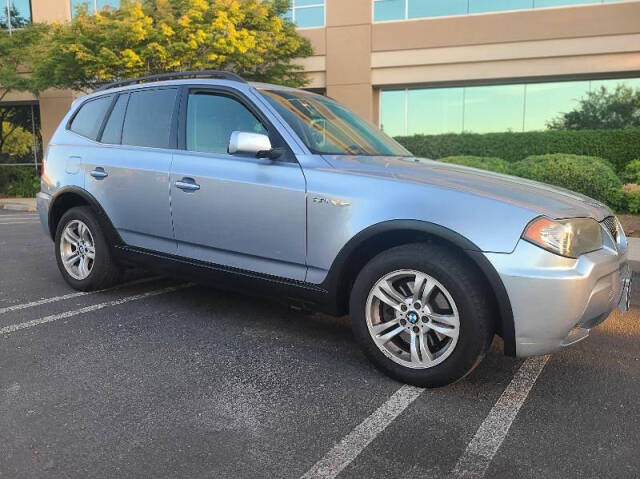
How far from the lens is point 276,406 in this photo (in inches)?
115

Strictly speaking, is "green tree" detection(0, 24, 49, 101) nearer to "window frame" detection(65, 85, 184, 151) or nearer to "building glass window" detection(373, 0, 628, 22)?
"building glass window" detection(373, 0, 628, 22)

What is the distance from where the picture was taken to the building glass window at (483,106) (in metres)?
16.7

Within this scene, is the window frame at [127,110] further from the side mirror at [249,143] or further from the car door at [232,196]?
the side mirror at [249,143]

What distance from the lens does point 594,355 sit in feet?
12.2

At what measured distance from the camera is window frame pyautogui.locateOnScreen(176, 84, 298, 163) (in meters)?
3.62

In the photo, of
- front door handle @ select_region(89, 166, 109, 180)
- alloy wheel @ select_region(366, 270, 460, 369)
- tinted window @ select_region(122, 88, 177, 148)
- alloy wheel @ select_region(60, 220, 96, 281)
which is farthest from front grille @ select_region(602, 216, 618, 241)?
alloy wheel @ select_region(60, 220, 96, 281)

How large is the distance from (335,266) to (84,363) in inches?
67.0

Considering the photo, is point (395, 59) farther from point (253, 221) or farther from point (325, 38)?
point (253, 221)

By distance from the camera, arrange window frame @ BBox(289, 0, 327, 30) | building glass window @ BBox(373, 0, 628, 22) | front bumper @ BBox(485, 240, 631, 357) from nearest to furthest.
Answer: front bumper @ BBox(485, 240, 631, 357) < building glass window @ BBox(373, 0, 628, 22) < window frame @ BBox(289, 0, 327, 30)

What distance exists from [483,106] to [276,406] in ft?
53.3

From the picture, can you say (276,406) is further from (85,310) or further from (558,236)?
(85,310)

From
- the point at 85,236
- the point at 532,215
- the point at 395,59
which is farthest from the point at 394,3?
the point at 532,215

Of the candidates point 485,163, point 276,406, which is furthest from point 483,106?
point 276,406

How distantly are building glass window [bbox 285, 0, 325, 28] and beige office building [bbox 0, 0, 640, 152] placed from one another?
3cm
